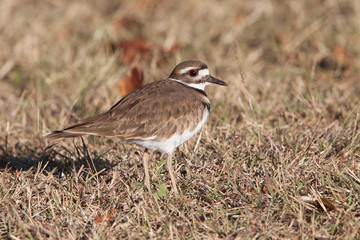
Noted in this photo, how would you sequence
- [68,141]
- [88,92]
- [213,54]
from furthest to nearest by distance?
[213,54]
[88,92]
[68,141]


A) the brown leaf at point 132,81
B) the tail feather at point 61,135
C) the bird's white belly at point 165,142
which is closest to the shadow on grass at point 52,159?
the tail feather at point 61,135

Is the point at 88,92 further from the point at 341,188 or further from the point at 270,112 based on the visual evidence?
the point at 341,188

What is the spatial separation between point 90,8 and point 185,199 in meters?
6.22

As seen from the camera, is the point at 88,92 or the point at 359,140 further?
the point at 88,92

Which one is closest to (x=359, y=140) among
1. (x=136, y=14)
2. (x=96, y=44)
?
(x=96, y=44)

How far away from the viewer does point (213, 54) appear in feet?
26.3

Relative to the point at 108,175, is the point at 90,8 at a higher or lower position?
higher

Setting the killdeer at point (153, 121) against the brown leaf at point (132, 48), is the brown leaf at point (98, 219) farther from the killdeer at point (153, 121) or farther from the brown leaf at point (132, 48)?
the brown leaf at point (132, 48)

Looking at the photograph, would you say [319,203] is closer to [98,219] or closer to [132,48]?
[98,219]

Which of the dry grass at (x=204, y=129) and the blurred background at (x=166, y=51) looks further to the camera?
the blurred background at (x=166, y=51)

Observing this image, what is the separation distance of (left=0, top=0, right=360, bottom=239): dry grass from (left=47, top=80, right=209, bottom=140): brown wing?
45 centimetres

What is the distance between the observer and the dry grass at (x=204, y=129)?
408cm

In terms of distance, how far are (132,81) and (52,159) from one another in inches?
59.6

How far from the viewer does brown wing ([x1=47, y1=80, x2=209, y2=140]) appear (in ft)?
14.8
